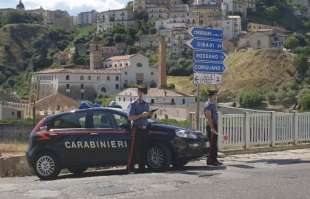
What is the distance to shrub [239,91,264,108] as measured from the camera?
98.9 meters

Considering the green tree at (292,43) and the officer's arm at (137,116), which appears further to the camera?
the green tree at (292,43)

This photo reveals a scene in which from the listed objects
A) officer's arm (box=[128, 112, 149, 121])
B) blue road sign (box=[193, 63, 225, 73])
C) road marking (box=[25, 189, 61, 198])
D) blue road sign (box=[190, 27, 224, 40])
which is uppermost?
blue road sign (box=[190, 27, 224, 40])

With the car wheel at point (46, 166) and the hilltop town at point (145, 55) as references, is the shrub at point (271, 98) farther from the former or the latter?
the car wheel at point (46, 166)

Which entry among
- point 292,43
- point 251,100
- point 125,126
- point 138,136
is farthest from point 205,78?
point 292,43

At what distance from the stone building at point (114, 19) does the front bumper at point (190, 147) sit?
6459 inches

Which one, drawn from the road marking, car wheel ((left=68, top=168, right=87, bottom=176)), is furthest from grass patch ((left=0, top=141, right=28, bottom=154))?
the road marking

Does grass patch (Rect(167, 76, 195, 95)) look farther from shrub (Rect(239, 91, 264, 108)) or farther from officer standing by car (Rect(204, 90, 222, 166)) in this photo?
officer standing by car (Rect(204, 90, 222, 166))

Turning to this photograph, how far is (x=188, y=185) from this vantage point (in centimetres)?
1059

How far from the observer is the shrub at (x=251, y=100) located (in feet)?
324

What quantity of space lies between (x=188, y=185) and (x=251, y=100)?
90215mm

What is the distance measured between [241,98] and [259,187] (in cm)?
9263

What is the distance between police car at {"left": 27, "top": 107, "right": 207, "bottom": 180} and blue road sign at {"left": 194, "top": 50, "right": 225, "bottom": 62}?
3085 millimetres

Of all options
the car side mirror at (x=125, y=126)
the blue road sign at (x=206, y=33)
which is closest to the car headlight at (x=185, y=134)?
the car side mirror at (x=125, y=126)

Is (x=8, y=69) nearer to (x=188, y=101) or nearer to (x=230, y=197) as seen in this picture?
(x=188, y=101)
